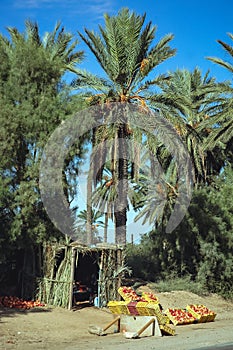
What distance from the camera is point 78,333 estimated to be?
1444cm

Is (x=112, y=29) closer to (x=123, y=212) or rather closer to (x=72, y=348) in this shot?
(x=123, y=212)

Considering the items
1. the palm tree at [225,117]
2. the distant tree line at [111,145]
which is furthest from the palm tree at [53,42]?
the palm tree at [225,117]

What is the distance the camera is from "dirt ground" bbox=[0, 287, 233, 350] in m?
12.2

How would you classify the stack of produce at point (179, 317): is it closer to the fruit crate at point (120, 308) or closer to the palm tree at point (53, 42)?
the fruit crate at point (120, 308)

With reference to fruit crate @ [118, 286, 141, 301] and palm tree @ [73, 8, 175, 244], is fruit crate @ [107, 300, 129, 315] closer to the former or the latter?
fruit crate @ [118, 286, 141, 301]

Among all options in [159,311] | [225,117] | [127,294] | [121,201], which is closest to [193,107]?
[225,117]

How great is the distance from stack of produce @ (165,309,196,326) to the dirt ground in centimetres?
24

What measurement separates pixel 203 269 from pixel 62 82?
40.3ft

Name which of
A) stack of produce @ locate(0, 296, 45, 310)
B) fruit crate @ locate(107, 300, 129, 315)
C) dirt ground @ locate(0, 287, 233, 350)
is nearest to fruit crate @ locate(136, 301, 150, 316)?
fruit crate @ locate(107, 300, 129, 315)

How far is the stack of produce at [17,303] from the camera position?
58.2ft

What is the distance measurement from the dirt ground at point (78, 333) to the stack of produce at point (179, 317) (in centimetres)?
24

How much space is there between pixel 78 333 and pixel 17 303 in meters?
4.34

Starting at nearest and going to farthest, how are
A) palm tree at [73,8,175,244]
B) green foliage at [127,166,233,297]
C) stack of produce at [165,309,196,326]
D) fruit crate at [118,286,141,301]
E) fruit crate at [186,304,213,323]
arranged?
stack of produce at [165,309,196,326] → fruit crate at [186,304,213,323] → fruit crate at [118,286,141,301] → palm tree at [73,8,175,244] → green foliage at [127,166,233,297]

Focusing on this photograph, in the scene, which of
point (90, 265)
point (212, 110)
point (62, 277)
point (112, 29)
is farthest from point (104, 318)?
point (212, 110)
